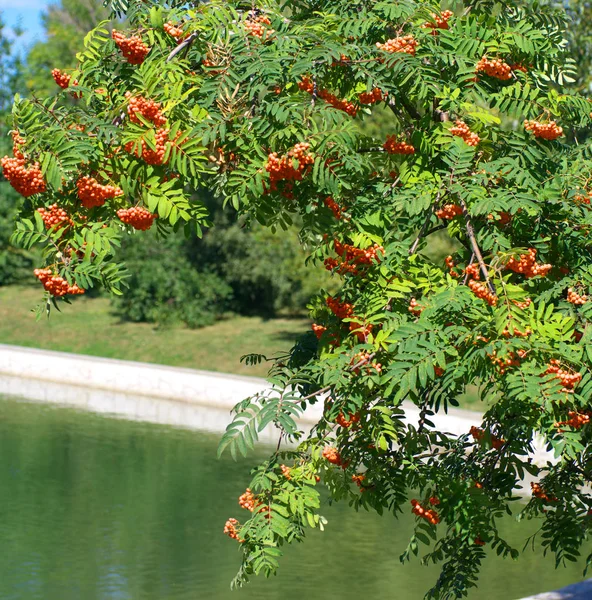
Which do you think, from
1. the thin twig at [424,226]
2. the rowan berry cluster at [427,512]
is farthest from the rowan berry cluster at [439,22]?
the rowan berry cluster at [427,512]

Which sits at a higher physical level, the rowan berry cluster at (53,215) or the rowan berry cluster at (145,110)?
the rowan berry cluster at (145,110)

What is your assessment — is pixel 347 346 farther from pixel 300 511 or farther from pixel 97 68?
pixel 97 68

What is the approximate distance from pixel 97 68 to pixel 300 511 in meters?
2.67

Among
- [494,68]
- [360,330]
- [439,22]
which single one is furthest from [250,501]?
[439,22]

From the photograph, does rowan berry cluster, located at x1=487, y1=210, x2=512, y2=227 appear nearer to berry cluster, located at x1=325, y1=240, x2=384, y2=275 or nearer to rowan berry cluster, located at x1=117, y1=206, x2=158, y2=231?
berry cluster, located at x1=325, y1=240, x2=384, y2=275

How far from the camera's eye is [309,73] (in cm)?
530

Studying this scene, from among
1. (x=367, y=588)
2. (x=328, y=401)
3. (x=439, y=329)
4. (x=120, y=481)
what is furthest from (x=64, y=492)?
(x=439, y=329)

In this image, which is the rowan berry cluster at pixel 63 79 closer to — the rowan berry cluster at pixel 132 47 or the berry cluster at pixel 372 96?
the rowan berry cluster at pixel 132 47

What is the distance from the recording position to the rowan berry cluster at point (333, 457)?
555 centimetres

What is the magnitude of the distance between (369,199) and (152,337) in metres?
20.8

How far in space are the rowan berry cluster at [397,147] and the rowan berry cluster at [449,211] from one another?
19.7 inches

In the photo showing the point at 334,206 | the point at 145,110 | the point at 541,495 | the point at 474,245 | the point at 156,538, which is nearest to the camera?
the point at 145,110

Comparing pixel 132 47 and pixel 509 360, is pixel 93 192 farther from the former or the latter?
pixel 509 360

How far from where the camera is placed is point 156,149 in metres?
4.73
